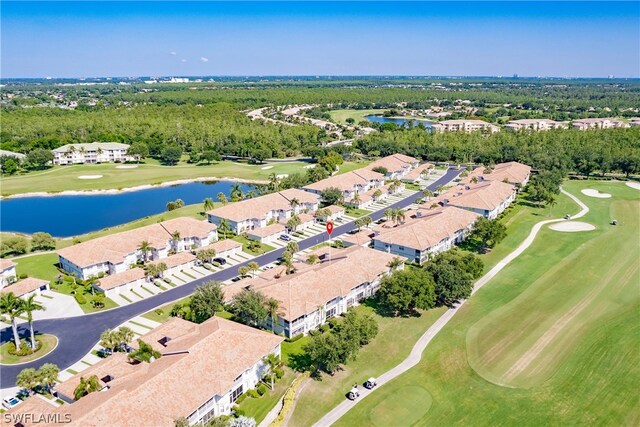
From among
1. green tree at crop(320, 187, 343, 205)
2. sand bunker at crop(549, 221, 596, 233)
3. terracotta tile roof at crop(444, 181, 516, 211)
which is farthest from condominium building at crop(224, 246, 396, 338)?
sand bunker at crop(549, 221, 596, 233)

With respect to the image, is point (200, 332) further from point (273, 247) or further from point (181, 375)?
point (273, 247)

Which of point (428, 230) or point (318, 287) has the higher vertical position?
point (428, 230)

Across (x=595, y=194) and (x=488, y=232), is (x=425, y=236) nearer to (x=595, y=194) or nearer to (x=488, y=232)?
→ (x=488, y=232)

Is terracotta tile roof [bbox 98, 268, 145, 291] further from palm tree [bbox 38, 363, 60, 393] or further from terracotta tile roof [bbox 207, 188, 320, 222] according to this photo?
terracotta tile roof [bbox 207, 188, 320, 222]

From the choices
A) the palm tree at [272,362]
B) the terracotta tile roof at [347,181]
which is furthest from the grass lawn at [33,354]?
the terracotta tile roof at [347,181]

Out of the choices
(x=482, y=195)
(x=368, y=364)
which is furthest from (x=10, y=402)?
(x=482, y=195)
